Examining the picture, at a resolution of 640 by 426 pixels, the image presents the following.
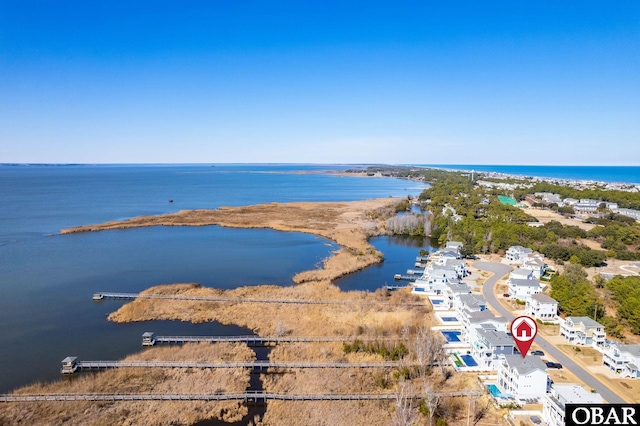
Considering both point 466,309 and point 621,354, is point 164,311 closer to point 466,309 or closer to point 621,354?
point 466,309

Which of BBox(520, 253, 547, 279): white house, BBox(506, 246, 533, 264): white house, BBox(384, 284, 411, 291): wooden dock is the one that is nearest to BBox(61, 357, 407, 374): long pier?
BBox(384, 284, 411, 291): wooden dock

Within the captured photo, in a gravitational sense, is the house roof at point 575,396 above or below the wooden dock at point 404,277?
above

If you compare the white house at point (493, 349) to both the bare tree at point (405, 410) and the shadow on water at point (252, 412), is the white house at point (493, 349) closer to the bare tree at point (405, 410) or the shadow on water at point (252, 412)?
the bare tree at point (405, 410)

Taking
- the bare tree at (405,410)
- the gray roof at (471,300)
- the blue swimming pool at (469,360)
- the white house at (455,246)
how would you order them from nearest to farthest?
the bare tree at (405,410) < the blue swimming pool at (469,360) < the gray roof at (471,300) < the white house at (455,246)

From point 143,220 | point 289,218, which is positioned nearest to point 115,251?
point 143,220

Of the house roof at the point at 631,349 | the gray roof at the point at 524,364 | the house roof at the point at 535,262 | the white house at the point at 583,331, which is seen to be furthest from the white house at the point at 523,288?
the gray roof at the point at 524,364

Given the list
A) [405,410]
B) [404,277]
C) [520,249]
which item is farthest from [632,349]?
[520,249]

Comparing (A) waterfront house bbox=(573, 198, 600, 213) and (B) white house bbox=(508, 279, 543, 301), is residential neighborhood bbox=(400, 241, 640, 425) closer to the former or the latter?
(B) white house bbox=(508, 279, 543, 301)
